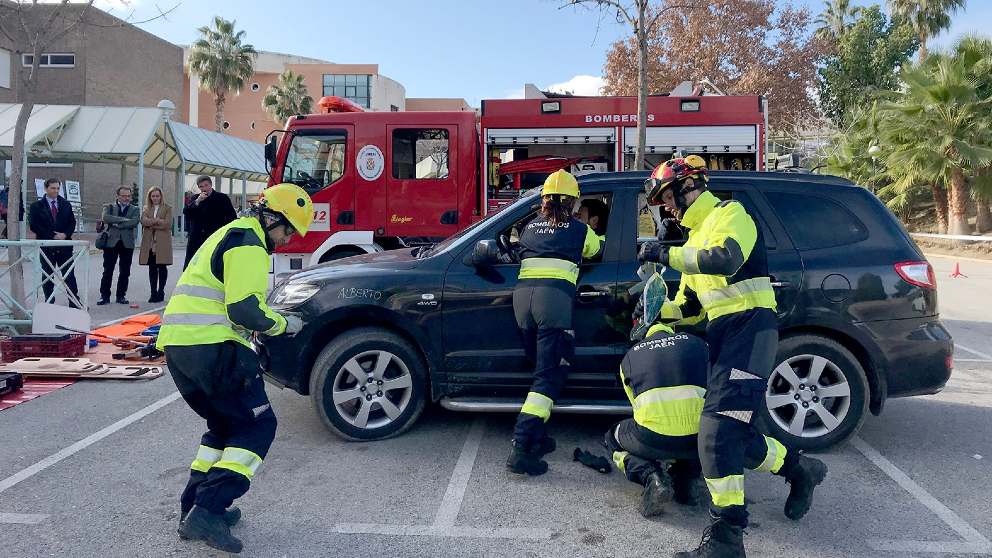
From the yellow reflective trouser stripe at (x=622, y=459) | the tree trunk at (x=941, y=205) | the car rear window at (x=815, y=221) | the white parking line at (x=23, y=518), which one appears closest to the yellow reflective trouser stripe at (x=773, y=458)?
the yellow reflective trouser stripe at (x=622, y=459)

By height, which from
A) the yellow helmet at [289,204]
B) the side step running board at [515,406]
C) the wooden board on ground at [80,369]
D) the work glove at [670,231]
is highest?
the yellow helmet at [289,204]

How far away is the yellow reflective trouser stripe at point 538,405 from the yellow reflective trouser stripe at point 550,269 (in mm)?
711

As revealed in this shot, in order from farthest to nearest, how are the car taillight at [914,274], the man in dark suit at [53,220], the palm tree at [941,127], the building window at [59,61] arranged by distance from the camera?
the building window at [59,61] → the palm tree at [941,127] → the man in dark suit at [53,220] → the car taillight at [914,274]

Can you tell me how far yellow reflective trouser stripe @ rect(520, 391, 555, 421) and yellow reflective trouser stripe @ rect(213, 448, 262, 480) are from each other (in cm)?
162

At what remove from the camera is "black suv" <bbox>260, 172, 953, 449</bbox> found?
14.7ft

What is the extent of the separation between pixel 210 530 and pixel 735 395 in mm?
2443

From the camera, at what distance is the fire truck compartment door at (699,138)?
29.8ft

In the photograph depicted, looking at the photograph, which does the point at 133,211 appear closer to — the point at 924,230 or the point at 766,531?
the point at 766,531

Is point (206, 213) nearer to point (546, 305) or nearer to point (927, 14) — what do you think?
point (546, 305)

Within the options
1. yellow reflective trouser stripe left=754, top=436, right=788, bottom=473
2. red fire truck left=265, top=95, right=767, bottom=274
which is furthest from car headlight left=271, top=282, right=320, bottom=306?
red fire truck left=265, top=95, right=767, bottom=274

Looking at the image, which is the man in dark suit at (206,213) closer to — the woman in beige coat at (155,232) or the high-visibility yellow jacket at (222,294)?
the woman in beige coat at (155,232)

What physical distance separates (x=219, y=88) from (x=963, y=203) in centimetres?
3678

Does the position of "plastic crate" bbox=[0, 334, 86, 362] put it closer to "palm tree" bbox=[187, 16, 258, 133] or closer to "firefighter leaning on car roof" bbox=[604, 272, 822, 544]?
"firefighter leaning on car roof" bbox=[604, 272, 822, 544]

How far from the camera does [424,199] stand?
8.97m
